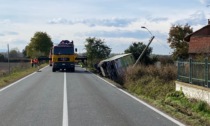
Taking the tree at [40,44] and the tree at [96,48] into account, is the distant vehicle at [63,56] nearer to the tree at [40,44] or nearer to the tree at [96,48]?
the tree at [96,48]

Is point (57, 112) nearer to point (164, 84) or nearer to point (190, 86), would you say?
point (190, 86)

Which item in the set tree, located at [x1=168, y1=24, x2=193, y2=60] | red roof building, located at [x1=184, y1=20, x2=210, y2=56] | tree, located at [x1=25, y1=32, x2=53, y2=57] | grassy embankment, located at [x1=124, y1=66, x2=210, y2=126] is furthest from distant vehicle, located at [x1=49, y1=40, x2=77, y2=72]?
tree, located at [x1=25, y1=32, x2=53, y2=57]

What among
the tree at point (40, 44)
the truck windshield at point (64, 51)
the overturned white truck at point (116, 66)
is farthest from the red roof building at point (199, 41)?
the tree at point (40, 44)

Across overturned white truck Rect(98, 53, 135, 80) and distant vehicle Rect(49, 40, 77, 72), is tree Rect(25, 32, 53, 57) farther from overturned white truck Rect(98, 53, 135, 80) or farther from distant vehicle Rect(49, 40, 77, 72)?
overturned white truck Rect(98, 53, 135, 80)

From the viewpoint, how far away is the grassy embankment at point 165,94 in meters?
12.2

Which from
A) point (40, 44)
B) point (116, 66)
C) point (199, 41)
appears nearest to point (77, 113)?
point (116, 66)

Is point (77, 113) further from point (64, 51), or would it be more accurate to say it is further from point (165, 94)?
point (64, 51)

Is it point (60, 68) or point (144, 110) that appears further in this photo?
point (60, 68)

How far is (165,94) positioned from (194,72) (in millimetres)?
3567

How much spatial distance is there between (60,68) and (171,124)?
35.1 meters

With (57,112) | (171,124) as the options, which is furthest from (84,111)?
(171,124)

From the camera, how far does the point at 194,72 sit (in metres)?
17.9

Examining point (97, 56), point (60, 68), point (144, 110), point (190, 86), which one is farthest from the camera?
point (97, 56)

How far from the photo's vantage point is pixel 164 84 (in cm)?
2405
